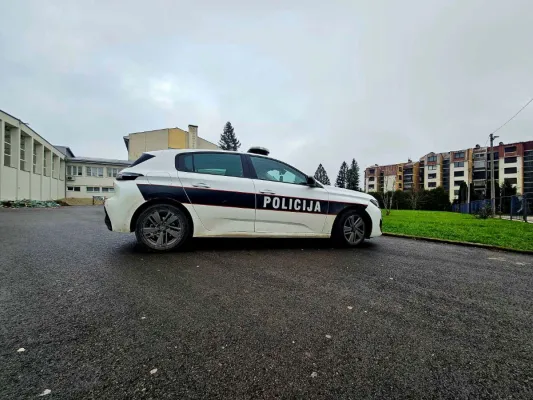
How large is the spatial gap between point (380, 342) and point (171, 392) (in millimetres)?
1267

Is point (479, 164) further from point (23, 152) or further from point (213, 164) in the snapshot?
point (23, 152)

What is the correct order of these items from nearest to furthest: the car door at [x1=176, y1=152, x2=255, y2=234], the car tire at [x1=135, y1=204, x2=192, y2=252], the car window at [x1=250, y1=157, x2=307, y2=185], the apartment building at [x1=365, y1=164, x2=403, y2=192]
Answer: the car tire at [x1=135, y1=204, x2=192, y2=252], the car door at [x1=176, y1=152, x2=255, y2=234], the car window at [x1=250, y1=157, x2=307, y2=185], the apartment building at [x1=365, y1=164, x2=403, y2=192]

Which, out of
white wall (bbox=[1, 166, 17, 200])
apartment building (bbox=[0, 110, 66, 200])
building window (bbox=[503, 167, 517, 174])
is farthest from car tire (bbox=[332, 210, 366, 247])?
building window (bbox=[503, 167, 517, 174])

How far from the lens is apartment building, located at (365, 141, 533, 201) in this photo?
198 ft

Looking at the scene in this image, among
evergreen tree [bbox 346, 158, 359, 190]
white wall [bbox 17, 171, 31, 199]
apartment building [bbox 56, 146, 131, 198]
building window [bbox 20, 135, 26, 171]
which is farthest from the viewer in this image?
evergreen tree [bbox 346, 158, 359, 190]

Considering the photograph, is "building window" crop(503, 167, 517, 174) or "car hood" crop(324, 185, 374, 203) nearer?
"car hood" crop(324, 185, 374, 203)

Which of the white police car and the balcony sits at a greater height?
the balcony

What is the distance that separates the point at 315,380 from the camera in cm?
130

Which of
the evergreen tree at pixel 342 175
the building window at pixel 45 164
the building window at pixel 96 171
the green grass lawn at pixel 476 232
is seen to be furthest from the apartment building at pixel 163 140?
the evergreen tree at pixel 342 175

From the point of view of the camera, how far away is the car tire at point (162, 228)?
3.97 meters

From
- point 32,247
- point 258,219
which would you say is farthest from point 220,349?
point 32,247

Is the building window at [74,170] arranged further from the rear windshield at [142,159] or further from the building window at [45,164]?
the rear windshield at [142,159]

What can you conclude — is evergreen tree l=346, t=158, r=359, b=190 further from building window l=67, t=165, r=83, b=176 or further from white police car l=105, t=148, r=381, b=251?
white police car l=105, t=148, r=381, b=251

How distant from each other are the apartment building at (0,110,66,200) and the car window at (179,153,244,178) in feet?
102
